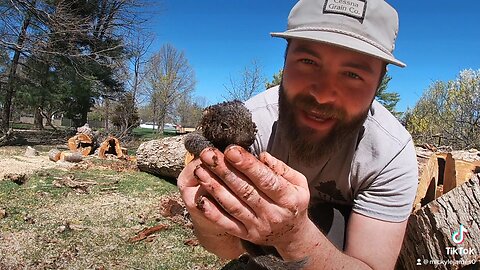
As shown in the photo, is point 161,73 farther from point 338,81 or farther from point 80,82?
point 338,81

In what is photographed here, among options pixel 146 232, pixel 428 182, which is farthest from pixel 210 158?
pixel 146 232

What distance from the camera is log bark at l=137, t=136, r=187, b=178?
7453 millimetres

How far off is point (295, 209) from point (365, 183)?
38.1 inches

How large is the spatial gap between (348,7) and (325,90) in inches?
17.2

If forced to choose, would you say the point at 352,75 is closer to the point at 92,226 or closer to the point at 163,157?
the point at 92,226

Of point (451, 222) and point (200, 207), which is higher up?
point (200, 207)

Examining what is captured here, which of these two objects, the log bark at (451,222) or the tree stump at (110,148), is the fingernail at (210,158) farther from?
the tree stump at (110,148)

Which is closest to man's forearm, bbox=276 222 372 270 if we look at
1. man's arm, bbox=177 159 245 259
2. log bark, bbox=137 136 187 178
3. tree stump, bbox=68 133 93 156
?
man's arm, bbox=177 159 245 259

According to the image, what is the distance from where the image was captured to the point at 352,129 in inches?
72.4

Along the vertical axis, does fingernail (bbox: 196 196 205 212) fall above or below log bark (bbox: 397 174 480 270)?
above

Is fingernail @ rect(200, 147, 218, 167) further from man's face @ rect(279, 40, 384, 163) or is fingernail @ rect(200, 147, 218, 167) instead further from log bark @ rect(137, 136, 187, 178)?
log bark @ rect(137, 136, 187, 178)

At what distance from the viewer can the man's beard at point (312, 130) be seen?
168cm

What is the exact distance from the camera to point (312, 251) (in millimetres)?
1435

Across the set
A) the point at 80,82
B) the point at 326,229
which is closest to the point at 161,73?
the point at 80,82
